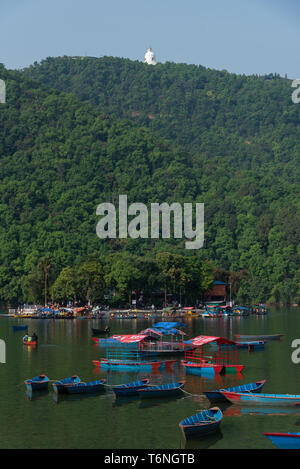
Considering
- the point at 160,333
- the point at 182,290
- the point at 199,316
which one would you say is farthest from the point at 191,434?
the point at 182,290

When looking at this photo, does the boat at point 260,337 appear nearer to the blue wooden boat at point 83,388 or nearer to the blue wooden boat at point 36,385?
the blue wooden boat at point 83,388

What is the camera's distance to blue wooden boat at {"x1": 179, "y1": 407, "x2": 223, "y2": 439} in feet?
140

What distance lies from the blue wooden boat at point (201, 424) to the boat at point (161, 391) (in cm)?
984

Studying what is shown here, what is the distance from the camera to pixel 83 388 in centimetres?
5669

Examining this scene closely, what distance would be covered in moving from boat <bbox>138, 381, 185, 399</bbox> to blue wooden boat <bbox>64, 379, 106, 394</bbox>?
167 inches

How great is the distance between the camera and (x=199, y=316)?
169000 mm

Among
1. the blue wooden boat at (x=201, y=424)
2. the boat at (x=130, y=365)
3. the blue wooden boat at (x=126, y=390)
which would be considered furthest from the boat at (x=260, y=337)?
the blue wooden boat at (x=201, y=424)

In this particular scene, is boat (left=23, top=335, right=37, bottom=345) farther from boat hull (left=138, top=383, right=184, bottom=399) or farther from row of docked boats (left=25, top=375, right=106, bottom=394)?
boat hull (left=138, top=383, right=184, bottom=399)

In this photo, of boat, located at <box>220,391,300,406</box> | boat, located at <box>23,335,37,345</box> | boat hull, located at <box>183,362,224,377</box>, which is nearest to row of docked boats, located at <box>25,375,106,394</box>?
boat hull, located at <box>183,362,224,377</box>

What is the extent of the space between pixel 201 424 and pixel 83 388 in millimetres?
16156

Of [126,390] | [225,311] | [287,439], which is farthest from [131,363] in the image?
[225,311]

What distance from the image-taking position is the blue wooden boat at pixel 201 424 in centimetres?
4259
